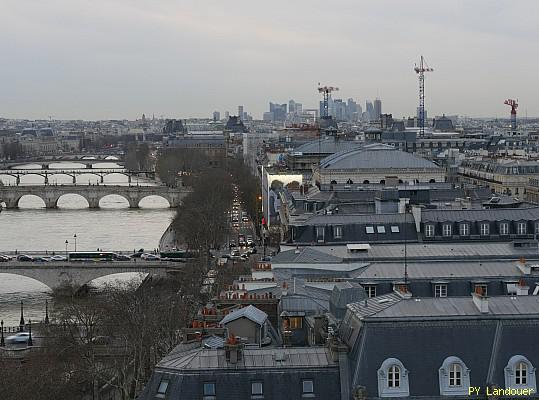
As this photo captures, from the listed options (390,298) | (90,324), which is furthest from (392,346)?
(90,324)

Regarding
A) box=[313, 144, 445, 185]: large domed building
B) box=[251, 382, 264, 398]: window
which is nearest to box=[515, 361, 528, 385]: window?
box=[251, 382, 264, 398]: window

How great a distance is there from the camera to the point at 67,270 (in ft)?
141

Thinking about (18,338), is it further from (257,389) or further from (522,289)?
(257,389)

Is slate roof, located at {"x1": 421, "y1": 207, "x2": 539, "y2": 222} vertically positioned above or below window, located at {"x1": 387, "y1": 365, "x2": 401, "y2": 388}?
above

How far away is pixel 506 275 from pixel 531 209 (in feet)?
26.1

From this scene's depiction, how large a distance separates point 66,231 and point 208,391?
52256 mm

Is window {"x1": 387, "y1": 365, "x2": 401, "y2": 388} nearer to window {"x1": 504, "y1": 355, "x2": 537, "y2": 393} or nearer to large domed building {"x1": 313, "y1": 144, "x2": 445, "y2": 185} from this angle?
window {"x1": 504, "y1": 355, "x2": 537, "y2": 393}

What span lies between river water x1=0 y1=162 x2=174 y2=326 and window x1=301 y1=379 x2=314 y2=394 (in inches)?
908

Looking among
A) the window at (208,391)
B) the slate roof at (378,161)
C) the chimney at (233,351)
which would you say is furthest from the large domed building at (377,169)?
the window at (208,391)

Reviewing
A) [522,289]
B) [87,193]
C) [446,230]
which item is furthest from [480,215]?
[87,193]

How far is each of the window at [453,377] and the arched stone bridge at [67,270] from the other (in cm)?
2906

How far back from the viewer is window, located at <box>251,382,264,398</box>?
14.8 m

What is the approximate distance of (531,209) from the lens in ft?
99.6

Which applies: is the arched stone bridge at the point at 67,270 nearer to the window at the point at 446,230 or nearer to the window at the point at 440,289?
the window at the point at 446,230
